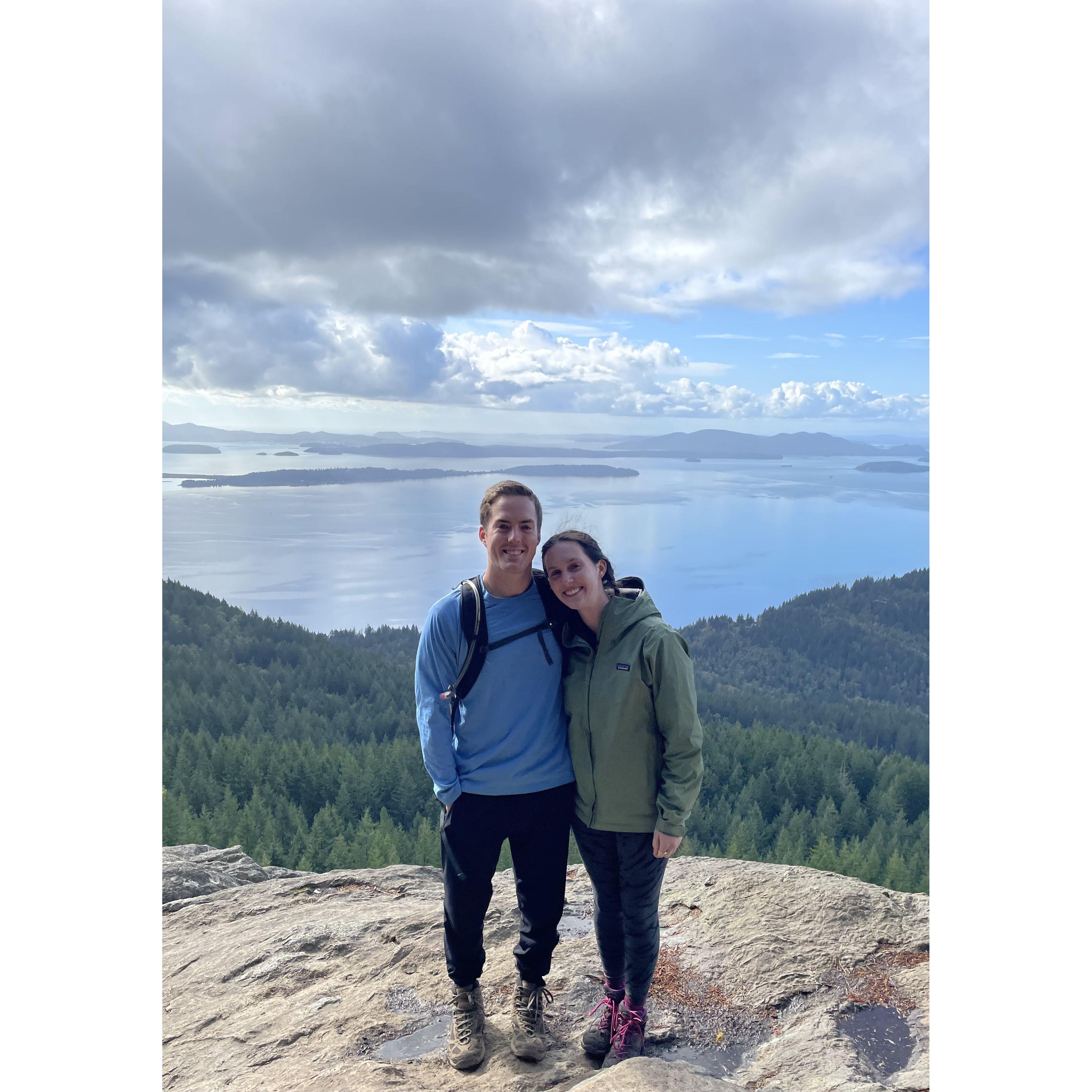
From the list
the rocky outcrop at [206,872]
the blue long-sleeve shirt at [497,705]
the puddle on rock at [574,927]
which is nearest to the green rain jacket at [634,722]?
the blue long-sleeve shirt at [497,705]

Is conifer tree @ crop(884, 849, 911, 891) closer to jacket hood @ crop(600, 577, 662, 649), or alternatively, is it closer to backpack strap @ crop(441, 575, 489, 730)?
jacket hood @ crop(600, 577, 662, 649)

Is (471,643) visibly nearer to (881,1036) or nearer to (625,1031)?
(625,1031)

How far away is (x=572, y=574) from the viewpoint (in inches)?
128

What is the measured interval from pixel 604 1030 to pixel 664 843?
3.76 feet

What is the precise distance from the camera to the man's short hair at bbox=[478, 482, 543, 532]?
338cm

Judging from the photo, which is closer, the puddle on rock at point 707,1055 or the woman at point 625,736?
the woman at point 625,736

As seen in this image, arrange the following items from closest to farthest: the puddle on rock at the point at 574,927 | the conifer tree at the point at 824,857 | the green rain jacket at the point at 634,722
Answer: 1. the green rain jacket at the point at 634,722
2. the puddle on rock at the point at 574,927
3. the conifer tree at the point at 824,857

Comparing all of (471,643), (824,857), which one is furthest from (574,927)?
(824,857)

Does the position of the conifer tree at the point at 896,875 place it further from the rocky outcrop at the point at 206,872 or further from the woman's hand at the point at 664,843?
the woman's hand at the point at 664,843

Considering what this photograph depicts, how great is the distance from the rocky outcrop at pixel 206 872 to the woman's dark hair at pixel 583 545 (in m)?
5.18

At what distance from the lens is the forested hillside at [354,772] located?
1150 cm

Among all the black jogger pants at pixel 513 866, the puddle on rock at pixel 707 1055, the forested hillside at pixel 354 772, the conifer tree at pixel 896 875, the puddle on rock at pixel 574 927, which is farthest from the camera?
the forested hillside at pixel 354 772

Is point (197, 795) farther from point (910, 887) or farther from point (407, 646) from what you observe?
point (407, 646)

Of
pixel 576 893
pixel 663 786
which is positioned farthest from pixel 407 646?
pixel 663 786
